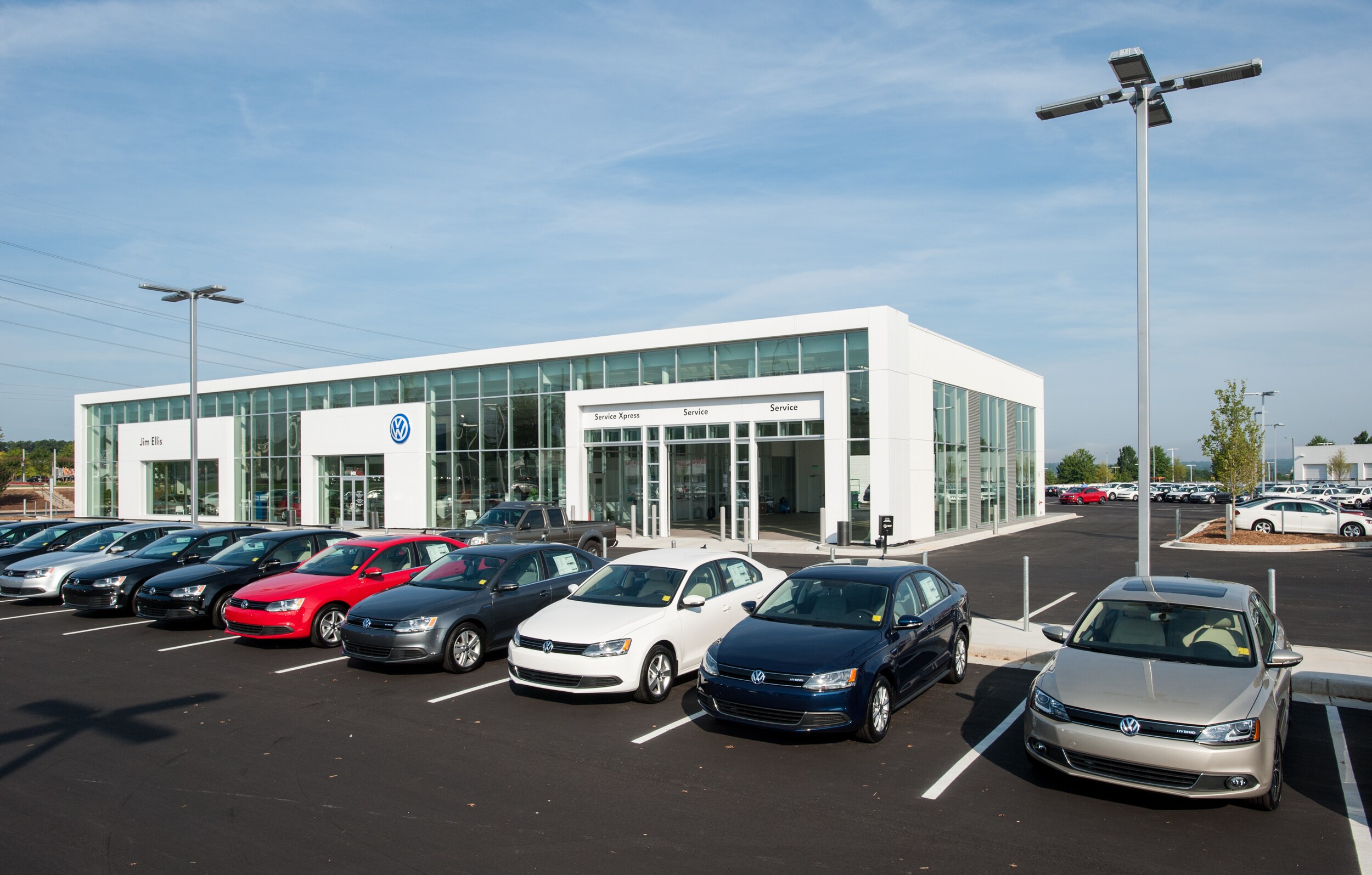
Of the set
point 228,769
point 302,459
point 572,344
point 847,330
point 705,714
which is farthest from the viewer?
point 302,459

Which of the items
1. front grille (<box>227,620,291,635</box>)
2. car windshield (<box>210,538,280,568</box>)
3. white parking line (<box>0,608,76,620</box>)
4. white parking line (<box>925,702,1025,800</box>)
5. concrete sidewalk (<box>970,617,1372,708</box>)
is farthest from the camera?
white parking line (<box>0,608,76,620</box>)

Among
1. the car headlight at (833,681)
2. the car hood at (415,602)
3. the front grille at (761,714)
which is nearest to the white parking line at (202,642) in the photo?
the car hood at (415,602)

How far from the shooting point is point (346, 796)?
21.0 ft

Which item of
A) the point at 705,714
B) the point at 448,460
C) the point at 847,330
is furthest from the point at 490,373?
the point at 705,714

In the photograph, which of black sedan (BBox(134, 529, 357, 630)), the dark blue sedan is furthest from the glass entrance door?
the dark blue sedan

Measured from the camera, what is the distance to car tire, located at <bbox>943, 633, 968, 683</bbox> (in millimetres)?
9578

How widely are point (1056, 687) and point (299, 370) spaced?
39131 millimetres

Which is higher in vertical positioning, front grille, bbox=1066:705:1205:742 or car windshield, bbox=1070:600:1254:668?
car windshield, bbox=1070:600:1254:668

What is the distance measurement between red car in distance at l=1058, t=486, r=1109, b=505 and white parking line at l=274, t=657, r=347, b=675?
5941 centimetres

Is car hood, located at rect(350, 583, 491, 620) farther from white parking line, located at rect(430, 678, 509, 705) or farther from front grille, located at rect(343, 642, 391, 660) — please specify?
white parking line, located at rect(430, 678, 509, 705)

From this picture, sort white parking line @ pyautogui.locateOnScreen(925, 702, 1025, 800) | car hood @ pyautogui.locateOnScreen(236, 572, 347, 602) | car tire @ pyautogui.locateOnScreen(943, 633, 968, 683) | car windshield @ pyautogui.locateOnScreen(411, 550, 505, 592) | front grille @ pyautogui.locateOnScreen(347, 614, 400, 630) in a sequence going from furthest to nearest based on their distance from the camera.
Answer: car hood @ pyautogui.locateOnScreen(236, 572, 347, 602)
car windshield @ pyautogui.locateOnScreen(411, 550, 505, 592)
front grille @ pyautogui.locateOnScreen(347, 614, 400, 630)
car tire @ pyautogui.locateOnScreen(943, 633, 968, 683)
white parking line @ pyautogui.locateOnScreen(925, 702, 1025, 800)

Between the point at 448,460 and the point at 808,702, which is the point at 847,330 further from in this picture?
the point at 808,702

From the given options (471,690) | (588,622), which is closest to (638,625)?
(588,622)

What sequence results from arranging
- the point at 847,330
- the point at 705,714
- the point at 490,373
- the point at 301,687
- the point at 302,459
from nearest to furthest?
the point at 705,714
the point at 301,687
the point at 847,330
the point at 490,373
the point at 302,459
